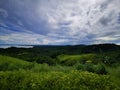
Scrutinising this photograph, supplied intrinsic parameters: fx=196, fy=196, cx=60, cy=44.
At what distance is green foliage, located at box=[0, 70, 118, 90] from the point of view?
24.6 feet

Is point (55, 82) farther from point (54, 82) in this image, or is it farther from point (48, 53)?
point (48, 53)

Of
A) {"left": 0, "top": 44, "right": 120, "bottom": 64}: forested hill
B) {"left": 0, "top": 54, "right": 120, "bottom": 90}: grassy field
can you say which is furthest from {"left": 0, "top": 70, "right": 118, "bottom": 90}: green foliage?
{"left": 0, "top": 44, "right": 120, "bottom": 64}: forested hill

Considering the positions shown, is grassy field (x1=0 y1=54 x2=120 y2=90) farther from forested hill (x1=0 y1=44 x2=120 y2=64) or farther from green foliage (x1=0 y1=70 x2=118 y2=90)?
forested hill (x1=0 y1=44 x2=120 y2=64)

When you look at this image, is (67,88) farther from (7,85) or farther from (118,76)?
(118,76)

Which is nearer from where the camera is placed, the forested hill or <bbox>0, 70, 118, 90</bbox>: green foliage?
<bbox>0, 70, 118, 90</bbox>: green foliage

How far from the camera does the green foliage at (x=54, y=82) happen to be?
24.6 feet

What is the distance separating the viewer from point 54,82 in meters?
7.73

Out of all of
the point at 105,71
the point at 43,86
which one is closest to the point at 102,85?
the point at 43,86

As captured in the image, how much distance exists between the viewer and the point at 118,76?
385 inches

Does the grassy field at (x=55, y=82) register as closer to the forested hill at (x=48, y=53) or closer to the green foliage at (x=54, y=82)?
the green foliage at (x=54, y=82)

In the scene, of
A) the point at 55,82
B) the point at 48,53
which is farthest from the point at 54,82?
the point at 48,53

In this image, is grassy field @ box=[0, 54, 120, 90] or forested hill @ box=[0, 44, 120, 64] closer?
grassy field @ box=[0, 54, 120, 90]

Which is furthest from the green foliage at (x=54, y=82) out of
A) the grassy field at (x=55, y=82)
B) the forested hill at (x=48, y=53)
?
the forested hill at (x=48, y=53)

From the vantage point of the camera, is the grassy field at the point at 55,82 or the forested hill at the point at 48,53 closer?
the grassy field at the point at 55,82
